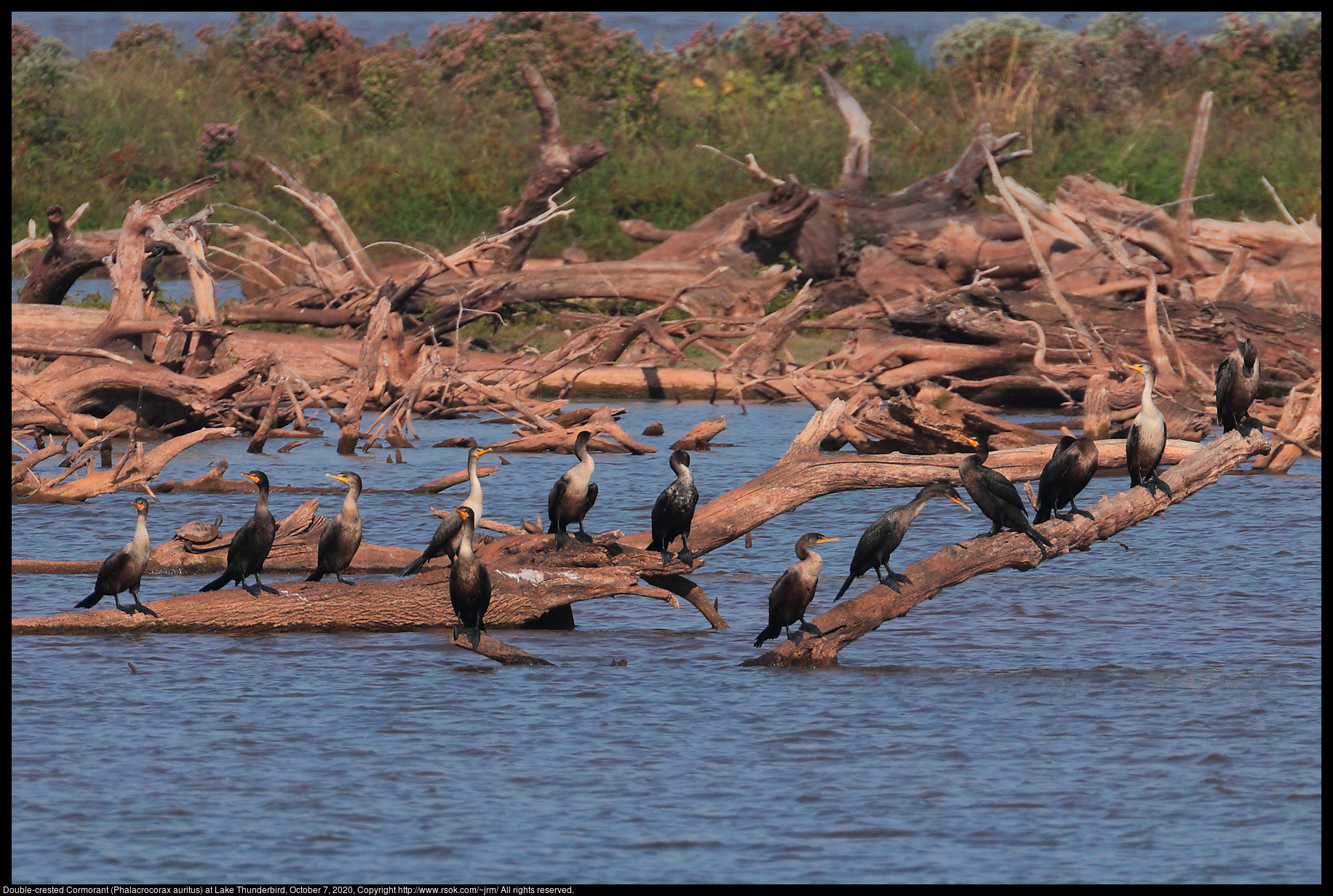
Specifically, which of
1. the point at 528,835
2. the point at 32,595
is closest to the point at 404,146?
the point at 32,595

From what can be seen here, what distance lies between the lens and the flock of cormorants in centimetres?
832

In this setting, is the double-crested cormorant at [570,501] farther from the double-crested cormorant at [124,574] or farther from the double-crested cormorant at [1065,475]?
the double-crested cormorant at [1065,475]

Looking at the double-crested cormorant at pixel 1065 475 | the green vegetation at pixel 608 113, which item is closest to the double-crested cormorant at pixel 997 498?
the double-crested cormorant at pixel 1065 475

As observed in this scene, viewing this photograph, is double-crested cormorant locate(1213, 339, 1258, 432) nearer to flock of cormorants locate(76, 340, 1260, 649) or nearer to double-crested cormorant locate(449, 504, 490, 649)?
flock of cormorants locate(76, 340, 1260, 649)

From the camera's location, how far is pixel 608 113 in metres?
34.1

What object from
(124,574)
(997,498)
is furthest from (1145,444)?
(124,574)

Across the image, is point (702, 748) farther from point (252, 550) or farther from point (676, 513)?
point (252, 550)

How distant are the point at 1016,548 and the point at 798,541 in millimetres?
1234

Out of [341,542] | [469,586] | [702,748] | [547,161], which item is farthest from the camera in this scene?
[547,161]

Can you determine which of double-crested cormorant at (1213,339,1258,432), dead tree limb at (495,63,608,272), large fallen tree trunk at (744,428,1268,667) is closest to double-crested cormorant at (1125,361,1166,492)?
large fallen tree trunk at (744,428,1268,667)

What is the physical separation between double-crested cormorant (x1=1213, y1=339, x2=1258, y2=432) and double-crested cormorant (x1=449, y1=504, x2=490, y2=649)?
3.94 meters

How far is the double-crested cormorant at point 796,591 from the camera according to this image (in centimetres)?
A: 832

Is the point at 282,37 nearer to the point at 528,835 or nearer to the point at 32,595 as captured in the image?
the point at 32,595

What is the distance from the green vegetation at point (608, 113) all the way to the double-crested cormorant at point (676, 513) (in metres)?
19.2
